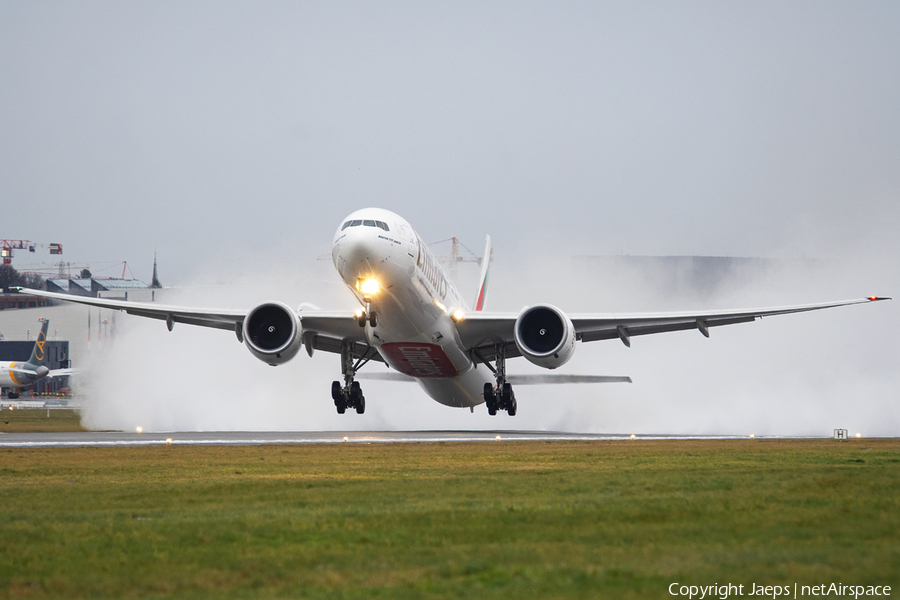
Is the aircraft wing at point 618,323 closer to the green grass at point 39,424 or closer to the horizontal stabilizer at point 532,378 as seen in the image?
the horizontal stabilizer at point 532,378

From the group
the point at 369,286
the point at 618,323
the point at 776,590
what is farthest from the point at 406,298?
the point at 776,590

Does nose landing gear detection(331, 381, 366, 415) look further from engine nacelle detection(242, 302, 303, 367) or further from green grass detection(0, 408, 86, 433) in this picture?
green grass detection(0, 408, 86, 433)

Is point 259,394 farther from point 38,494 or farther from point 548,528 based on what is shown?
point 548,528

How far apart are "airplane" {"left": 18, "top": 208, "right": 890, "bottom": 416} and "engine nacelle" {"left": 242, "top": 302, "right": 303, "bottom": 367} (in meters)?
0.03

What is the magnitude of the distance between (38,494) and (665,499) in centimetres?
962

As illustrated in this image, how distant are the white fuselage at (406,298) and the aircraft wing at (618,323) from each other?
0.61 meters

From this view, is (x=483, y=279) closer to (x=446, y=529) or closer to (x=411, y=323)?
(x=411, y=323)

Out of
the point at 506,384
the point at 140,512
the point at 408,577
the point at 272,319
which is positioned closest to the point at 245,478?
the point at 140,512

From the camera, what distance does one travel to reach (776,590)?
689 centimetres

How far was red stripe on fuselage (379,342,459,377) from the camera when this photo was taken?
31.3 m

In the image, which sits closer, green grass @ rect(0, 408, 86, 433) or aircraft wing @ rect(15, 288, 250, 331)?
aircraft wing @ rect(15, 288, 250, 331)

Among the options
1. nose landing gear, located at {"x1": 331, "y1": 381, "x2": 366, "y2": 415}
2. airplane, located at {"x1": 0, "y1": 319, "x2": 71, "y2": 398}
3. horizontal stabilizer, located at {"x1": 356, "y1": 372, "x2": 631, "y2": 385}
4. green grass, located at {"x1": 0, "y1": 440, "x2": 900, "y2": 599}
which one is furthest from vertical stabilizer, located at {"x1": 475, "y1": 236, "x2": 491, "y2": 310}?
airplane, located at {"x1": 0, "y1": 319, "x2": 71, "y2": 398}

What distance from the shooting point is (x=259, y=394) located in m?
49.5

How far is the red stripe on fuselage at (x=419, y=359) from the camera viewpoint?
31281 millimetres
